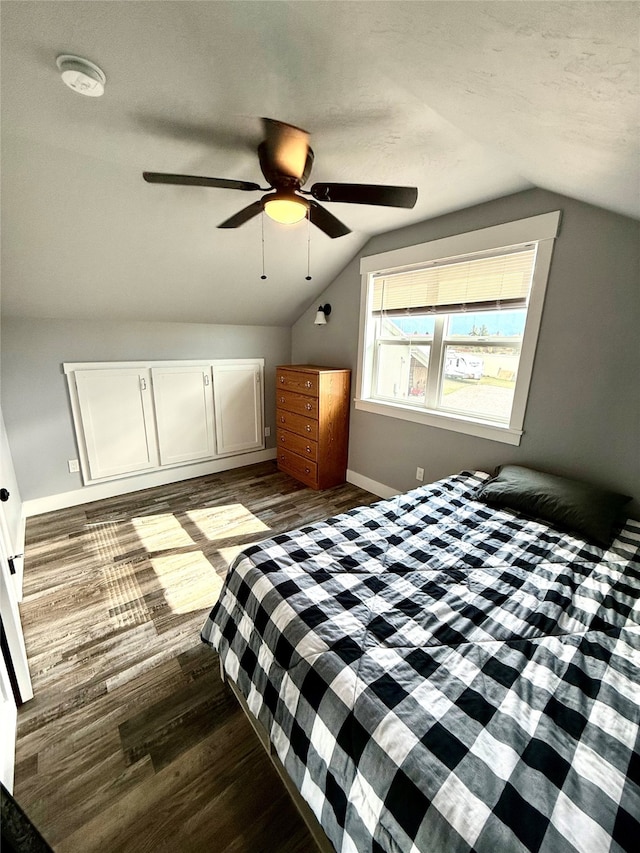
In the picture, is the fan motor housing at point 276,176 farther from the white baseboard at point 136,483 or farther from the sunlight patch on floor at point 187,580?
the white baseboard at point 136,483

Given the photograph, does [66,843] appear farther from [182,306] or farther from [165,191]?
[182,306]

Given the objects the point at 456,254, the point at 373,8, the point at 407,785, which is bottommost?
the point at 407,785

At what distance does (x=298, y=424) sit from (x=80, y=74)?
9.01 feet

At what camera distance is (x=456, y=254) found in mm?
2488

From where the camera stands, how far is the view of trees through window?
2.41 metres

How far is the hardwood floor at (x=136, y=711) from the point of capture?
1118 millimetres

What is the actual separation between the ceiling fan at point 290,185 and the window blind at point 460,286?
3.62 ft

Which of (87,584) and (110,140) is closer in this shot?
(110,140)

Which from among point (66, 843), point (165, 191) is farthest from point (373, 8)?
point (66, 843)

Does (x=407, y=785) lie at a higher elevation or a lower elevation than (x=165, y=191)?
lower

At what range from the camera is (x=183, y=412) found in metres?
3.57

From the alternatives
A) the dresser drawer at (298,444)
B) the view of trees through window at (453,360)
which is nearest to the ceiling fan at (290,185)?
the view of trees through window at (453,360)

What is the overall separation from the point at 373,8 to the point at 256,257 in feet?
7.05

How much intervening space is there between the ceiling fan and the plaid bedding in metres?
1.53
